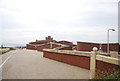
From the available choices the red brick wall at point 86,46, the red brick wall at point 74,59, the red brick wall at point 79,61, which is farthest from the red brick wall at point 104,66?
the red brick wall at point 86,46

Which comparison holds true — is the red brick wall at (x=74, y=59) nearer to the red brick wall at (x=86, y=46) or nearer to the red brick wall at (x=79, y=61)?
the red brick wall at (x=79, y=61)

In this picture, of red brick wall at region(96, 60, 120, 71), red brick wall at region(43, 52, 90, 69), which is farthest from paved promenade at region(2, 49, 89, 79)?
red brick wall at region(96, 60, 120, 71)

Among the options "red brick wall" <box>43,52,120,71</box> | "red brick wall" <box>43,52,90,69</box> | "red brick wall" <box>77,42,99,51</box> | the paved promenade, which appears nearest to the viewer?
"red brick wall" <box>43,52,120,71</box>

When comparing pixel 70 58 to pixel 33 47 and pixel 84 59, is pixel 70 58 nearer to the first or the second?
pixel 84 59

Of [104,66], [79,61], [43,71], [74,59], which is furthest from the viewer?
[74,59]

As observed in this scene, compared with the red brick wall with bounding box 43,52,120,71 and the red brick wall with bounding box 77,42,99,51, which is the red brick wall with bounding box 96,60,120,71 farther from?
the red brick wall with bounding box 77,42,99,51

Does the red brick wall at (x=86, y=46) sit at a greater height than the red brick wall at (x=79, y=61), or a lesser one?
greater

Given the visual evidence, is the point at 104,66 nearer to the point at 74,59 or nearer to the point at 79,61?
the point at 79,61

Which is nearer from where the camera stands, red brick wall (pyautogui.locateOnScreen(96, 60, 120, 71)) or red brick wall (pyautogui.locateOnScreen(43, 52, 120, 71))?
red brick wall (pyautogui.locateOnScreen(96, 60, 120, 71))

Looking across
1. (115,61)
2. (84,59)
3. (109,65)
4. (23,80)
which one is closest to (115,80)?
(115,61)

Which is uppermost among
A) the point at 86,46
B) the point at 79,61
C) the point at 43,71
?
the point at 86,46

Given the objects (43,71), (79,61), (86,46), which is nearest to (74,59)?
(79,61)

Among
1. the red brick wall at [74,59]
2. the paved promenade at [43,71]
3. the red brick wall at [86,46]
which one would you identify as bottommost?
the paved promenade at [43,71]

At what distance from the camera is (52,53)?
1792 cm
